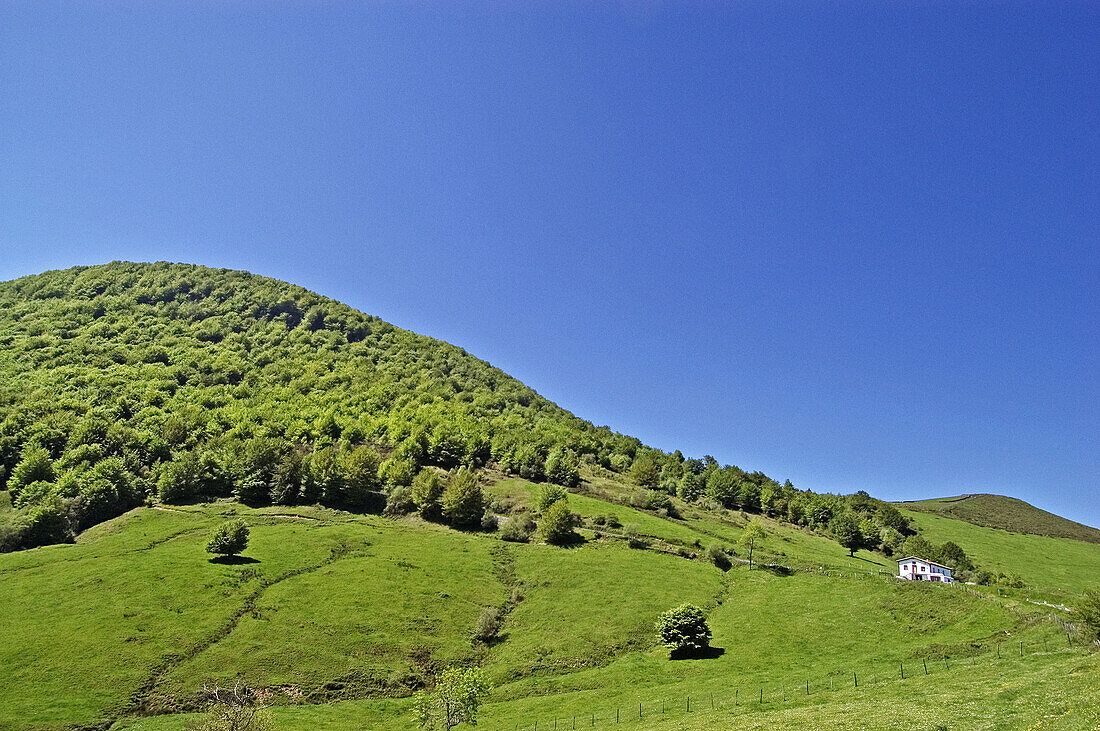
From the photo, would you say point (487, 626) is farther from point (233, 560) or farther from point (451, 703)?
point (233, 560)

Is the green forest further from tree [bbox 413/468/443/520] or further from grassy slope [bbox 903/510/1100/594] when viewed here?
grassy slope [bbox 903/510/1100/594]

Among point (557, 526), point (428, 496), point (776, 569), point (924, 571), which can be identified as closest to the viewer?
point (776, 569)

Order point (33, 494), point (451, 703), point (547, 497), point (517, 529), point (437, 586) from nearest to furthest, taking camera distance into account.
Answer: point (451, 703), point (437, 586), point (517, 529), point (33, 494), point (547, 497)

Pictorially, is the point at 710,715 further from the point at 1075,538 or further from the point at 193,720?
the point at 1075,538

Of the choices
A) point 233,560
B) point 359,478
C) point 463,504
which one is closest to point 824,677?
point 463,504

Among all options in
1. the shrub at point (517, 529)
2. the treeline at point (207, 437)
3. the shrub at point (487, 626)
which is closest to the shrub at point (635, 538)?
the shrub at point (517, 529)

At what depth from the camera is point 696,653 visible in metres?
70.2

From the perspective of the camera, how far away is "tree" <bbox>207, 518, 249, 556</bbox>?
91250 mm

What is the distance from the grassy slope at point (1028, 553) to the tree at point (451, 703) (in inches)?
5060

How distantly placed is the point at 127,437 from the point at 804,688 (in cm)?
15803

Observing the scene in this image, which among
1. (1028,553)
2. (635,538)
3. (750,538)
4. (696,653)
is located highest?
(1028,553)

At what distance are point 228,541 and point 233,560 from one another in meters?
3.07

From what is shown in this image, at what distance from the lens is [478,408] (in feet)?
652

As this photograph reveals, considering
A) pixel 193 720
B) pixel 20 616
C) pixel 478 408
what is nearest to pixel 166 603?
pixel 20 616
